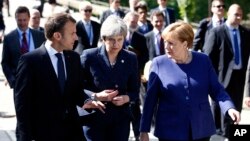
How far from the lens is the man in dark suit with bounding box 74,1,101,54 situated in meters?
11.9

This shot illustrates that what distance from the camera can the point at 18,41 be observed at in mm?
9250

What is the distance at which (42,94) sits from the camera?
5.80 metres

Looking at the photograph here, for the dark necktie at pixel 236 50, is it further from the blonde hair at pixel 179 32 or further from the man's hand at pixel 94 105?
the blonde hair at pixel 179 32

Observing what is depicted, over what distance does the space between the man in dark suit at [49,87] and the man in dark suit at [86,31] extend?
19.5 ft

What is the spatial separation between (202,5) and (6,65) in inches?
708

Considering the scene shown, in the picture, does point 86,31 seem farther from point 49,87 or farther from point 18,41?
point 49,87

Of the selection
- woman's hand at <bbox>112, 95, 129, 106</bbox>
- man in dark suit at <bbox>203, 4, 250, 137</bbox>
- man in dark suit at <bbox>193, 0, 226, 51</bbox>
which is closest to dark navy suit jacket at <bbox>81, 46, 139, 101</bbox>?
woman's hand at <bbox>112, 95, 129, 106</bbox>

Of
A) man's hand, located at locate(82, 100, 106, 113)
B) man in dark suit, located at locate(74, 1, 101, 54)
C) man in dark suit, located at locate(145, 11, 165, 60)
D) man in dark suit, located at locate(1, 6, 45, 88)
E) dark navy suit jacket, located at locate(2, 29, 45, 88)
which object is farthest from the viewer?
man in dark suit, located at locate(74, 1, 101, 54)

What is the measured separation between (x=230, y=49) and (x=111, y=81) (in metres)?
3.75

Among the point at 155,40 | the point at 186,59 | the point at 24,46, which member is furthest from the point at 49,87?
the point at 155,40

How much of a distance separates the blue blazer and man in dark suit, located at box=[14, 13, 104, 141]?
2.26ft

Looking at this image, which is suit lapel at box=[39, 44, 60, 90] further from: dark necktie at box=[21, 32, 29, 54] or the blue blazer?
dark necktie at box=[21, 32, 29, 54]

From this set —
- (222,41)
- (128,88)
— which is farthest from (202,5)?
(128,88)

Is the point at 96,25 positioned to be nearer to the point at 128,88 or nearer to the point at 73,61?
the point at 128,88
